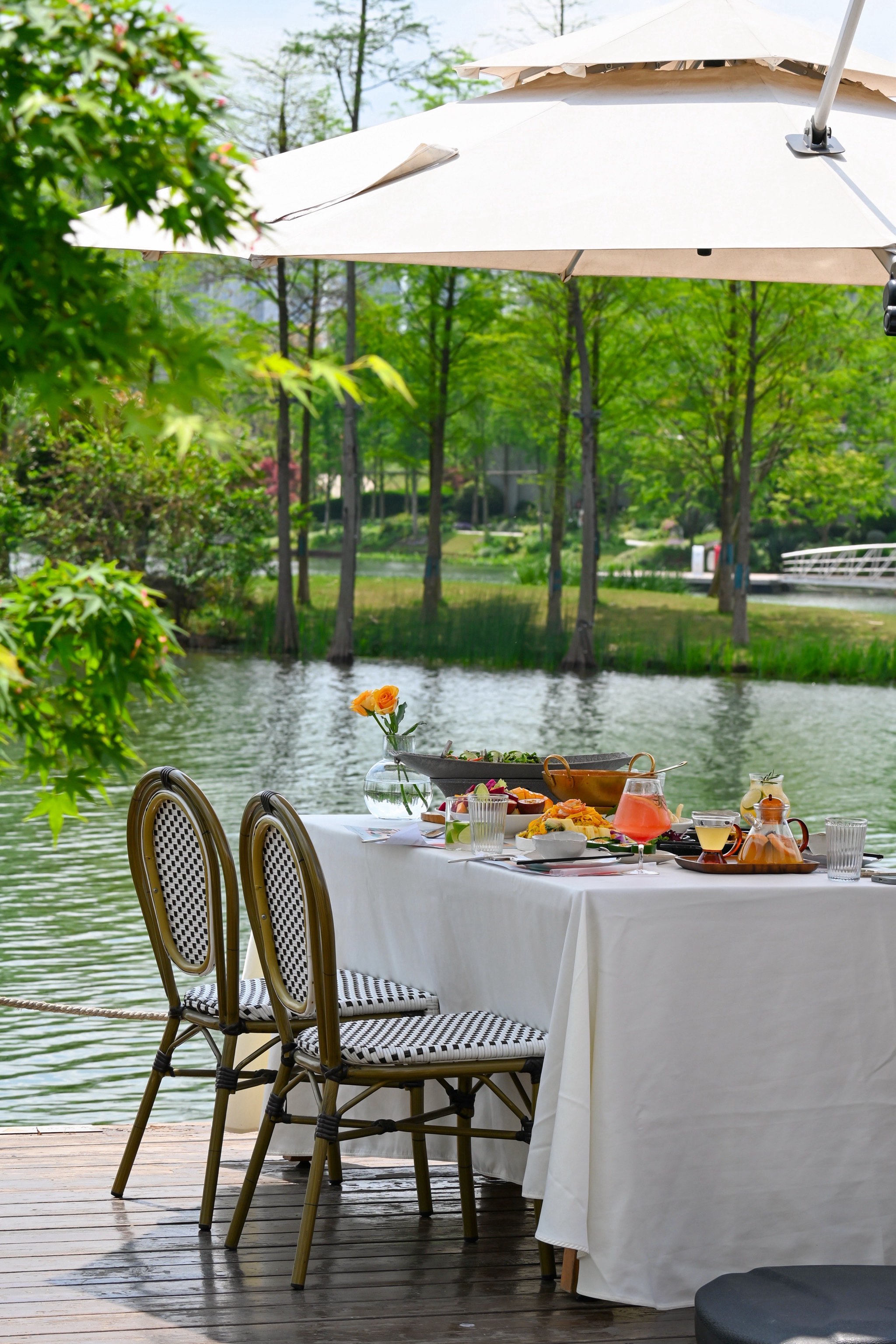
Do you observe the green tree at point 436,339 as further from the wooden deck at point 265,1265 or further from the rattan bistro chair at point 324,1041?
the rattan bistro chair at point 324,1041

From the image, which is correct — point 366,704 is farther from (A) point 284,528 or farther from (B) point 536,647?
(A) point 284,528

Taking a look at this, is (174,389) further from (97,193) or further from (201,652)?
(201,652)

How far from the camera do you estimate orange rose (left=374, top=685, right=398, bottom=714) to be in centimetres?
380

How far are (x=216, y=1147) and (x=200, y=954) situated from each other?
1.23 ft

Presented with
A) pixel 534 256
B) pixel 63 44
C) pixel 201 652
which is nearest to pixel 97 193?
pixel 63 44

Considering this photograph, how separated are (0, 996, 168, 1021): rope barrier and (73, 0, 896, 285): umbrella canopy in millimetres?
2469

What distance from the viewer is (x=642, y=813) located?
3133 millimetres

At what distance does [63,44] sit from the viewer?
60.2 inches

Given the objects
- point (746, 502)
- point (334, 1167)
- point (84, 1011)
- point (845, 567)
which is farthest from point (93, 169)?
point (845, 567)

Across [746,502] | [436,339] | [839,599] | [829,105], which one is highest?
[436,339]

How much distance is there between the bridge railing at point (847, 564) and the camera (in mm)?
29047

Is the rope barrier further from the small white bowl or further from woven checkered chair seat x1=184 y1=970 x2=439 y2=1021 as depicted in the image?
→ the small white bowl

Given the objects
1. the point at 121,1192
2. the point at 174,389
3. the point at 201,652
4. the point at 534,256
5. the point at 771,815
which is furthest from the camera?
the point at 201,652

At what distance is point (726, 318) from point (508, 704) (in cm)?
869
